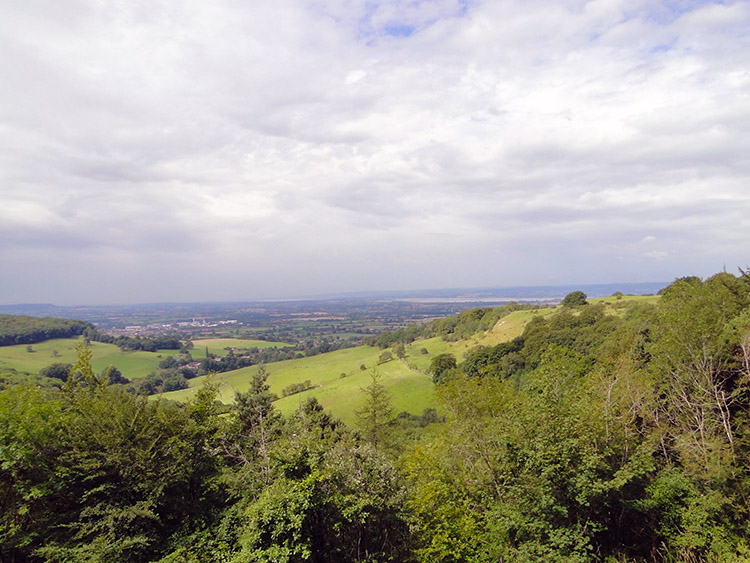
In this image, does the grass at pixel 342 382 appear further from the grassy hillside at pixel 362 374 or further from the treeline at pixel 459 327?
the treeline at pixel 459 327

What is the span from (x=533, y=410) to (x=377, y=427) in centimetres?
2299

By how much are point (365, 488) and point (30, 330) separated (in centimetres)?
13888

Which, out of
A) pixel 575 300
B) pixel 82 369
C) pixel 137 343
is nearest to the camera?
pixel 82 369

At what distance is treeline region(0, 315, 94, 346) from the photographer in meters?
99.1

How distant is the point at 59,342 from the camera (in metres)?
106

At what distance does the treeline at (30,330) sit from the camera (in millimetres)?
99062

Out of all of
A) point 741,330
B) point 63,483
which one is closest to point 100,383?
point 63,483

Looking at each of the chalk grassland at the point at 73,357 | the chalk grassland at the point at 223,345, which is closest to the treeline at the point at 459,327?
the chalk grassland at the point at 223,345

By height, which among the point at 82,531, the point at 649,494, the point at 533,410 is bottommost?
the point at 649,494

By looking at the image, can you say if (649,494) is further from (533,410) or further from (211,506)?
(211,506)

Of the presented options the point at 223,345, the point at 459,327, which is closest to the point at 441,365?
the point at 459,327

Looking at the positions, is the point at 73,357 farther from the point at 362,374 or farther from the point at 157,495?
the point at 157,495

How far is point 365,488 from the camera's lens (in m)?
12.7

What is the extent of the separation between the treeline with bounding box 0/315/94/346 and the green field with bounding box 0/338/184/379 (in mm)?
3356
